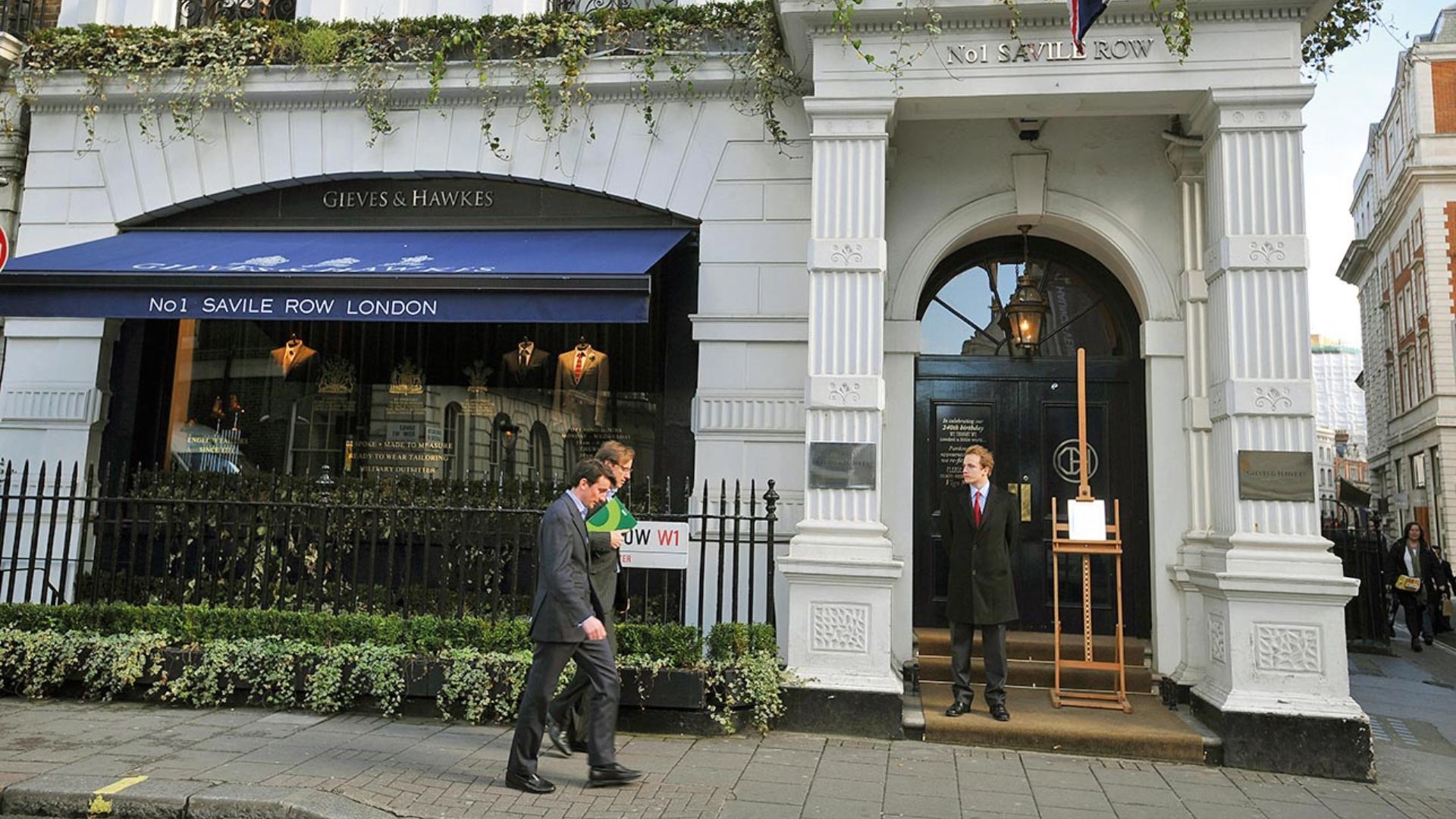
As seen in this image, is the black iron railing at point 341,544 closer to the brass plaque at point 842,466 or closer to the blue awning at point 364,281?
the brass plaque at point 842,466

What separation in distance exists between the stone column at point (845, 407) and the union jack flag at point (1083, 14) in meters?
1.44

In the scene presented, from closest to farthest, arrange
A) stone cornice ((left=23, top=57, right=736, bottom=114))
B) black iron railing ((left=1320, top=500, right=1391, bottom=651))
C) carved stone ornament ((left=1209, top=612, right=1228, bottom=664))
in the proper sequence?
carved stone ornament ((left=1209, top=612, right=1228, bottom=664))
stone cornice ((left=23, top=57, right=736, bottom=114))
black iron railing ((left=1320, top=500, right=1391, bottom=651))

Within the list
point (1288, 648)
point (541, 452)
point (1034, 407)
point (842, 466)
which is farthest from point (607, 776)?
point (1034, 407)

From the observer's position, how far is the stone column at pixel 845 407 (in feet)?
22.1

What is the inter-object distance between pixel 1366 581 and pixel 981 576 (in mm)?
8041

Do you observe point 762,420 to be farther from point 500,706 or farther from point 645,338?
point 500,706

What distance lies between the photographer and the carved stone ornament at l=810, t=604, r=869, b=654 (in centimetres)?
675

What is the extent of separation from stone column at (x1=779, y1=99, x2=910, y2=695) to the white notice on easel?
139 centimetres

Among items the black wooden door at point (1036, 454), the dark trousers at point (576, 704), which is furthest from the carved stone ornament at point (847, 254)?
the dark trousers at point (576, 704)

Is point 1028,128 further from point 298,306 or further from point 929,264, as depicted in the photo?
point 298,306

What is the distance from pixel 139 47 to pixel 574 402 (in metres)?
5.63

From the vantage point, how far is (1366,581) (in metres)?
12.0

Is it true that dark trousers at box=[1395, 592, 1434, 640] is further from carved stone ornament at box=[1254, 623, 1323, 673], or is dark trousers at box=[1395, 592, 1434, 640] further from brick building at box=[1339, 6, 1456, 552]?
brick building at box=[1339, 6, 1456, 552]

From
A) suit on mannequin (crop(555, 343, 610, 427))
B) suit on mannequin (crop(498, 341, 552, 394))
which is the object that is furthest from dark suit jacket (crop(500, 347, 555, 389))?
suit on mannequin (crop(555, 343, 610, 427))
